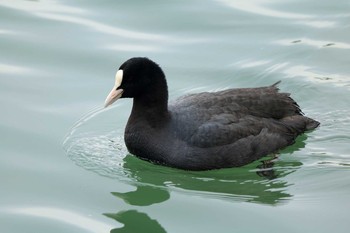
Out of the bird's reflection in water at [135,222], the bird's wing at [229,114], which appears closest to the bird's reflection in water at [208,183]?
the bird's reflection in water at [135,222]

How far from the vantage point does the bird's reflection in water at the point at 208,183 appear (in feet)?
27.6

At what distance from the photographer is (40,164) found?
900 cm

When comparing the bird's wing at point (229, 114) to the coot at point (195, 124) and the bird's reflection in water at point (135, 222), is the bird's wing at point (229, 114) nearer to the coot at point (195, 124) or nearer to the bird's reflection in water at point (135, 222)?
the coot at point (195, 124)

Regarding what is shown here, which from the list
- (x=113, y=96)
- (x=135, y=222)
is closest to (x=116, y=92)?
(x=113, y=96)

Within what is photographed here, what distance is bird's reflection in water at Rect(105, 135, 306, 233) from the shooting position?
8.41 metres

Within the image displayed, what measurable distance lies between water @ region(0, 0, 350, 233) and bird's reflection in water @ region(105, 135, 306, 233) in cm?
2

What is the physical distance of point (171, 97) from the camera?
10.5m

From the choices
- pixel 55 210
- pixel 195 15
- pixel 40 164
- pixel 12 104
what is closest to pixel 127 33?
pixel 195 15

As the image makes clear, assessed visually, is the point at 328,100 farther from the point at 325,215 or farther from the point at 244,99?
the point at 325,215

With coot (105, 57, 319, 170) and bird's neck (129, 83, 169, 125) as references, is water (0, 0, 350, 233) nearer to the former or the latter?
→ coot (105, 57, 319, 170)

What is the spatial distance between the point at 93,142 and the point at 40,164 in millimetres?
779

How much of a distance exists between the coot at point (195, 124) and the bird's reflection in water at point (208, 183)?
9 centimetres

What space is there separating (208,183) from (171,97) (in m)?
1.93

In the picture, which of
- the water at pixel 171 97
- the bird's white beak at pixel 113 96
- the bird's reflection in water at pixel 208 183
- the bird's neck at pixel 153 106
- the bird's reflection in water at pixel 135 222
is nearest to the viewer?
the bird's reflection in water at pixel 135 222
